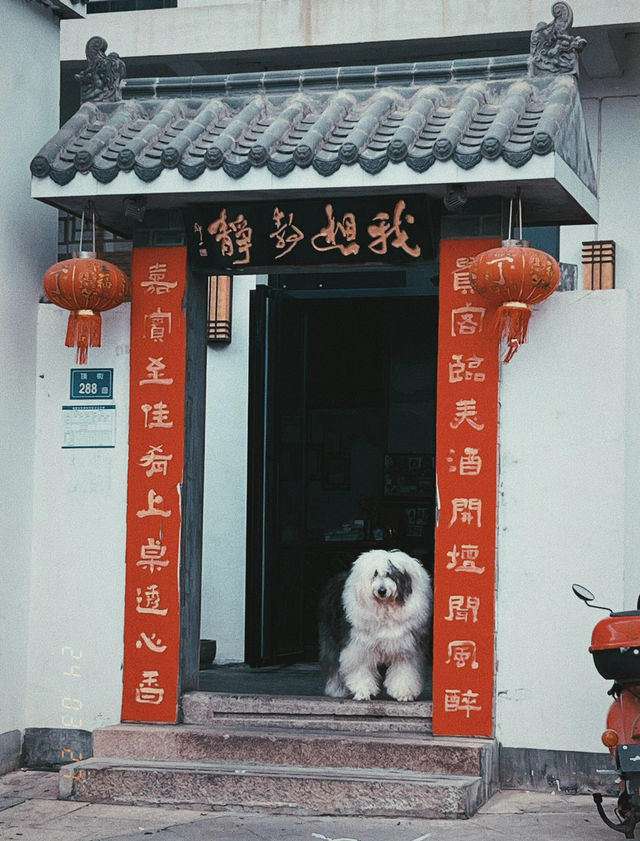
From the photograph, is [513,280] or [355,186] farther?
[355,186]

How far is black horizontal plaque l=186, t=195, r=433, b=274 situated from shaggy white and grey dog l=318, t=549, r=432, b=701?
1.95 meters

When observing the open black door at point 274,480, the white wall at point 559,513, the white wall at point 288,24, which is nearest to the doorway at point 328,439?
the open black door at point 274,480

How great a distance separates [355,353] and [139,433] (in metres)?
4.69

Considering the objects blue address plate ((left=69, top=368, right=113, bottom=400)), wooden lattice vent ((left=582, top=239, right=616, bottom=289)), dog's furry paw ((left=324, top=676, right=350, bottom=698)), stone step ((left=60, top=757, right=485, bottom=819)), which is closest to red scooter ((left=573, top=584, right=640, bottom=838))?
stone step ((left=60, top=757, right=485, bottom=819))

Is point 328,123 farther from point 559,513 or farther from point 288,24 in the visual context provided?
point 288,24

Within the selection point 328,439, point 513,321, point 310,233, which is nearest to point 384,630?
point 513,321

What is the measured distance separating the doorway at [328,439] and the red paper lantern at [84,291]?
2632 millimetres

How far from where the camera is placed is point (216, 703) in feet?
26.1

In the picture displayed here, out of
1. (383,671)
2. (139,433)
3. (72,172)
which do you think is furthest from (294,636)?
(72,172)

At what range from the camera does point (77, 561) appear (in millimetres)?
8281

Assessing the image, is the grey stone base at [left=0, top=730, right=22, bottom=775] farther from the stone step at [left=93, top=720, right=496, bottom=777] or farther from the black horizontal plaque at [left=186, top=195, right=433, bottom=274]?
the black horizontal plaque at [left=186, top=195, right=433, bottom=274]

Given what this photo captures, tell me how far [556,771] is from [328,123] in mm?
4046

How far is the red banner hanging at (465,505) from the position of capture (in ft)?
24.8

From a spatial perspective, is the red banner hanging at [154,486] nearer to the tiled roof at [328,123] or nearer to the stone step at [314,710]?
the stone step at [314,710]
